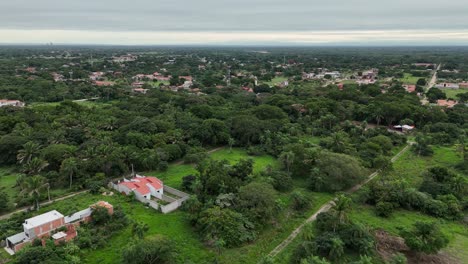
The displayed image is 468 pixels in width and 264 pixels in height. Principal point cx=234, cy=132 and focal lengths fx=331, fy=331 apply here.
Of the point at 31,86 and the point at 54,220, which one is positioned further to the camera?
the point at 31,86

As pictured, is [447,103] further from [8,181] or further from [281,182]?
[8,181]

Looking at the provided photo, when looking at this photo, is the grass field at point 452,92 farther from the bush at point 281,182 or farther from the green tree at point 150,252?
the green tree at point 150,252

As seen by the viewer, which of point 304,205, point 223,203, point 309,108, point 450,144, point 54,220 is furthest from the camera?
point 309,108


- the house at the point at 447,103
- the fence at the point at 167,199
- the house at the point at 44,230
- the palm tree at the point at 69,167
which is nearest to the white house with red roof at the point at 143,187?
the fence at the point at 167,199

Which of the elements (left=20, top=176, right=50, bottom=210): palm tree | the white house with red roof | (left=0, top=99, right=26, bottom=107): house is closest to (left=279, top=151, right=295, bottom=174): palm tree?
the white house with red roof

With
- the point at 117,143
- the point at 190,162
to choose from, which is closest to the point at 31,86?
the point at 117,143

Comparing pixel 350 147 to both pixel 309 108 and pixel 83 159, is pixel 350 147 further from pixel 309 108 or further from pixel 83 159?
pixel 83 159

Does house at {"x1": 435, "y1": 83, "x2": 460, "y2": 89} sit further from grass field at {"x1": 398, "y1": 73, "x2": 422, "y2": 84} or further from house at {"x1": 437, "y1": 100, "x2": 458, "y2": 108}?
house at {"x1": 437, "y1": 100, "x2": 458, "y2": 108}
